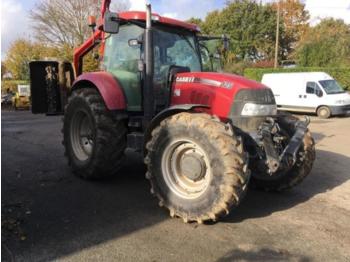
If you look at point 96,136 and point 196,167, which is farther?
point 96,136

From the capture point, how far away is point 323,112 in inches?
715

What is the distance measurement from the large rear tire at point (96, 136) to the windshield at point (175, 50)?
3.32ft

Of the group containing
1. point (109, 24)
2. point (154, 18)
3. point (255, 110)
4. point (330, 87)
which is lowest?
point (330, 87)

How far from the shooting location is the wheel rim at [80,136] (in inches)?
256

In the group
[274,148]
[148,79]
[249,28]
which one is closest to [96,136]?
[148,79]

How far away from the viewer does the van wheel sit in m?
18.0

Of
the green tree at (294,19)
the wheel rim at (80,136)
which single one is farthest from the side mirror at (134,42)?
the green tree at (294,19)

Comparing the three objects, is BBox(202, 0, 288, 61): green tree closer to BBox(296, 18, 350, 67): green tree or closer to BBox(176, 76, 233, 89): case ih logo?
BBox(296, 18, 350, 67): green tree

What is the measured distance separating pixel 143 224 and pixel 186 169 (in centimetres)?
80

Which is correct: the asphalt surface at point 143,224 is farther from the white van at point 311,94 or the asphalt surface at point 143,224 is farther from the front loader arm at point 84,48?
the white van at point 311,94

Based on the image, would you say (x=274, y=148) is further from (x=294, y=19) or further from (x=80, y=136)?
(x=294, y=19)

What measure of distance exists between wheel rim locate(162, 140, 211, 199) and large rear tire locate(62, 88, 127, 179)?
1.19 metres

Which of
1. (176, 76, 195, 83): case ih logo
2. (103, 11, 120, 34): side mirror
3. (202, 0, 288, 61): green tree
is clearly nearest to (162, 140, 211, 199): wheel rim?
(176, 76, 195, 83): case ih logo

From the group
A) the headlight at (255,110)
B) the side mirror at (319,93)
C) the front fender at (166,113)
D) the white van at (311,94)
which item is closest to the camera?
the front fender at (166,113)
